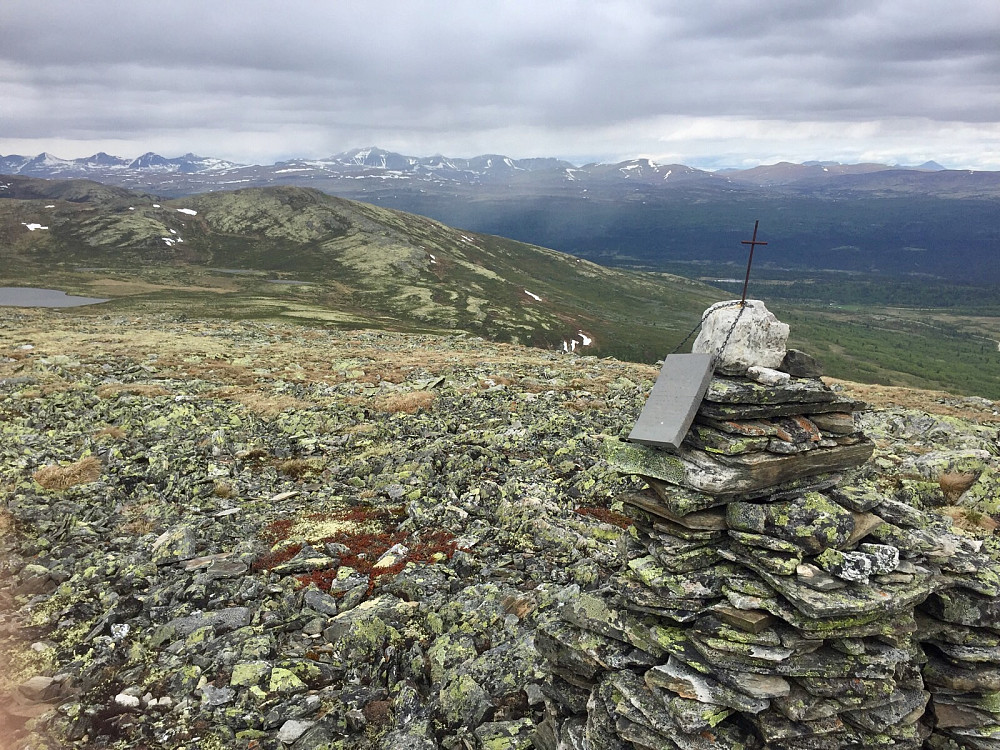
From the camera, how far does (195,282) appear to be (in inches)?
6865

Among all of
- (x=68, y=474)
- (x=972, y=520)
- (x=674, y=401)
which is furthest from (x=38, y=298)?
(x=972, y=520)

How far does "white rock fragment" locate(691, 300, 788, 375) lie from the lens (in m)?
9.91

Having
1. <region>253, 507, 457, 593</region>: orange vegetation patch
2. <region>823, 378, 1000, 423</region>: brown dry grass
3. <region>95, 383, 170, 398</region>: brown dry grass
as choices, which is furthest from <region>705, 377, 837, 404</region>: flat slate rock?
<region>823, 378, 1000, 423</region>: brown dry grass

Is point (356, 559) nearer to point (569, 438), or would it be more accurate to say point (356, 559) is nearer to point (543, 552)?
point (543, 552)

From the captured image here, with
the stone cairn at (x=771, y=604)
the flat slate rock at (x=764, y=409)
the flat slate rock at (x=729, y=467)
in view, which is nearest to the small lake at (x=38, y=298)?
the flat slate rock at (x=729, y=467)

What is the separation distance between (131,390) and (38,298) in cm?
13269

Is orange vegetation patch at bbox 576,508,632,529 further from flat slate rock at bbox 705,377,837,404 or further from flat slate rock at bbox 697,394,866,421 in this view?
flat slate rock at bbox 705,377,837,404

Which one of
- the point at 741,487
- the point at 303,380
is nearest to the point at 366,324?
the point at 303,380

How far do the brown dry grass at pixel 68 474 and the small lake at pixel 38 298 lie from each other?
123m

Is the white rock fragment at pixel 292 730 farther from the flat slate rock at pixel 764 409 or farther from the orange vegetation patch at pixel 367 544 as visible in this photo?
the flat slate rock at pixel 764 409

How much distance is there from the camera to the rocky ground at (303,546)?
11031mm

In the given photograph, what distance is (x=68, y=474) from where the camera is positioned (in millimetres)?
19703

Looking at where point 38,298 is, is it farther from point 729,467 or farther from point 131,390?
point 729,467

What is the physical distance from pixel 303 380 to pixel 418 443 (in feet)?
51.5
